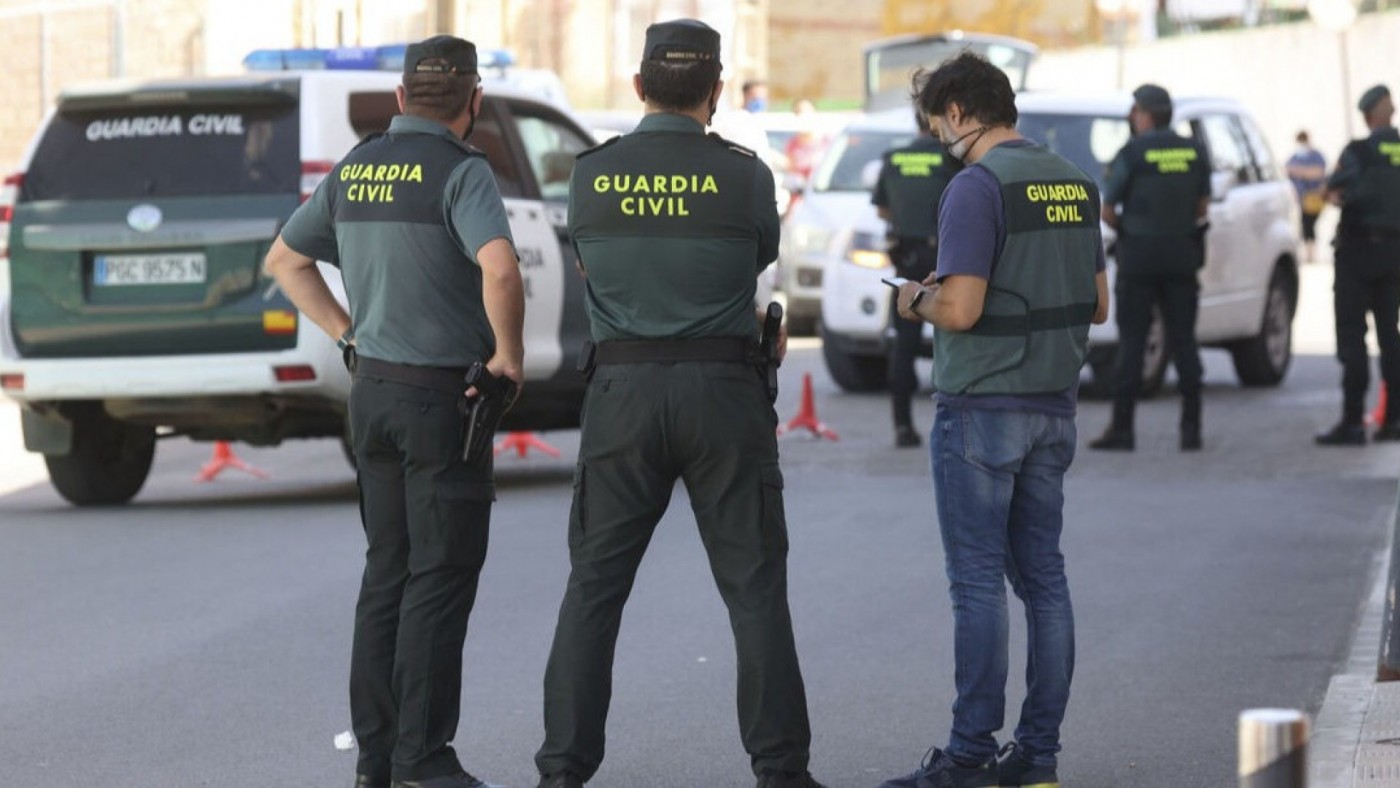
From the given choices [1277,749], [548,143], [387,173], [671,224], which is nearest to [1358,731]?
[671,224]

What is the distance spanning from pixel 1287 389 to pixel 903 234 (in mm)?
5674

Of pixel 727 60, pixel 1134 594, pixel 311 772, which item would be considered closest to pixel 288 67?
pixel 1134 594

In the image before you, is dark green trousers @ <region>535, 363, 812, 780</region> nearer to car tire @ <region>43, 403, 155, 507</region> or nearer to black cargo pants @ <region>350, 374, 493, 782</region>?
black cargo pants @ <region>350, 374, 493, 782</region>

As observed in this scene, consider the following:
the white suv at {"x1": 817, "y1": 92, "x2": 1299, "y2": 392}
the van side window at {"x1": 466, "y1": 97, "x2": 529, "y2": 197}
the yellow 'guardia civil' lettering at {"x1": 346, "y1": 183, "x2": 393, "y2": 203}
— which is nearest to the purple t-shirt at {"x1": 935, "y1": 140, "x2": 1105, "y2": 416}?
the yellow 'guardia civil' lettering at {"x1": 346, "y1": 183, "x2": 393, "y2": 203}

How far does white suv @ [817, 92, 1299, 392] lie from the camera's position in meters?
18.6

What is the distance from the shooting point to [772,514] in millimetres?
6418

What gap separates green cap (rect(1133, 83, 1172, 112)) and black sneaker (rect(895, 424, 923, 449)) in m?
2.17

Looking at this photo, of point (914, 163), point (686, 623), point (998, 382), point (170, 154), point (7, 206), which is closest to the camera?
point (998, 382)

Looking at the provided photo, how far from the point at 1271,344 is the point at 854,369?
9.58 ft

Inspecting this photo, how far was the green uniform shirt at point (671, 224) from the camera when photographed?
20.7 feet

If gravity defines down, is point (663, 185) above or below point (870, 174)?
above

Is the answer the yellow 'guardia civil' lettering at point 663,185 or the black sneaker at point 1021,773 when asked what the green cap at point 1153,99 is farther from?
the yellow 'guardia civil' lettering at point 663,185

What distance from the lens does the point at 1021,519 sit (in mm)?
6746

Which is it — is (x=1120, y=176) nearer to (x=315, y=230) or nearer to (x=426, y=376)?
(x=315, y=230)
